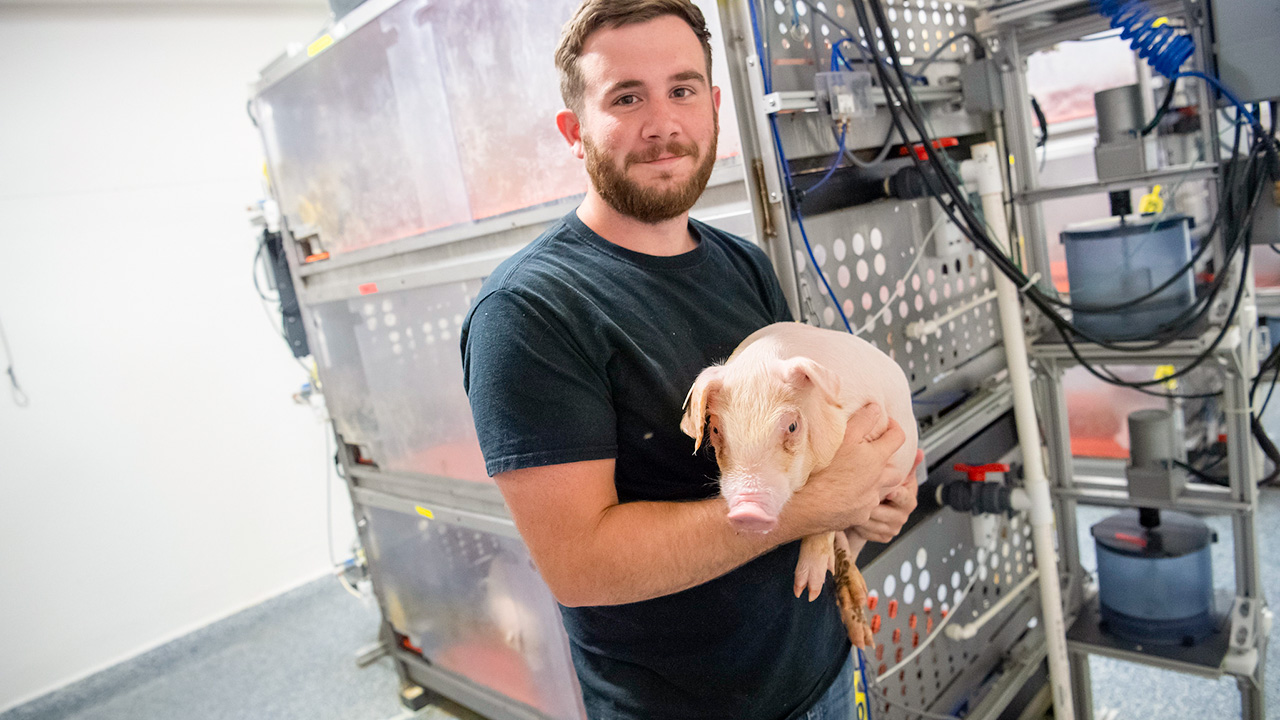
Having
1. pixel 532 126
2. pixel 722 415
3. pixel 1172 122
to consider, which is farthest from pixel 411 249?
pixel 1172 122

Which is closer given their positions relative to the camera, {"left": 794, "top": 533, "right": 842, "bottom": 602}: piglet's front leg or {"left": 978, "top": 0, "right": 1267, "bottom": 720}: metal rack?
{"left": 794, "top": 533, "right": 842, "bottom": 602}: piglet's front leg

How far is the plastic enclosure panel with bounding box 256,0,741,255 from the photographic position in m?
1.80

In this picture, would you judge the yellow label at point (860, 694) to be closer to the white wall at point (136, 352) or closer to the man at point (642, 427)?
the man at point (642, 427)

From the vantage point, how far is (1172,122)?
6.34ft

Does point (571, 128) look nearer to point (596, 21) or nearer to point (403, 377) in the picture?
point (596, 21)

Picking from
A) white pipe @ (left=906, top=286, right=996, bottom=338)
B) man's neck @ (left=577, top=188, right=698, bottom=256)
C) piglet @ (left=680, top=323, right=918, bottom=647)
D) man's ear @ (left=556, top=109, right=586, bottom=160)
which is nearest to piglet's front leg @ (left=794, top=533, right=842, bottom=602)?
piglet @ (left=680, top=323, right=918, bottom=647)

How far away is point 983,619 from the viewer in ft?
6.71

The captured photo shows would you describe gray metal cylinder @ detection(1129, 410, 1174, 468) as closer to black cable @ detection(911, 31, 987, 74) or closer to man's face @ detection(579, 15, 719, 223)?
black cable @ detection(911, 31, 987, 74)

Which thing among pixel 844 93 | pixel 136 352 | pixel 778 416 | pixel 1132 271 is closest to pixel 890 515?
pixel 778 416

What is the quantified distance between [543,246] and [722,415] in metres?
0.38

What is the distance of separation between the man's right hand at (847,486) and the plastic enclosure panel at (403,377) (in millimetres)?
1289

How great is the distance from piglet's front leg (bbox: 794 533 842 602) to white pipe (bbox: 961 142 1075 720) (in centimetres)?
103

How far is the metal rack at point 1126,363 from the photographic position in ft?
6.06

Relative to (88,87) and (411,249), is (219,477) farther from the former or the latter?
(411,249)
